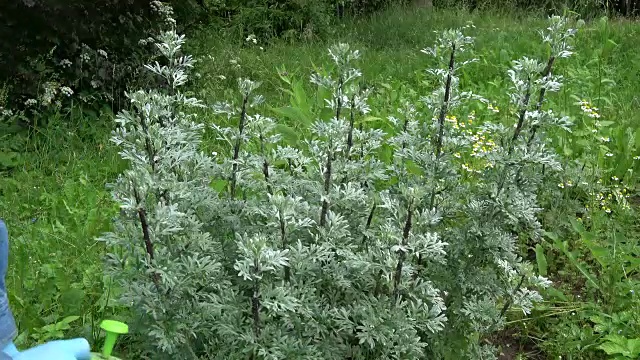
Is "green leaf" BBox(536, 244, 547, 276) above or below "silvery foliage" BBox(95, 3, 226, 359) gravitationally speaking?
below

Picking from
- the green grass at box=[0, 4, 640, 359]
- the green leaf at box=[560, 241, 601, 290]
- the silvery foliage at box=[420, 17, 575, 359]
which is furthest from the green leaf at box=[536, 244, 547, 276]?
the silvery foliage at box=[420, 17, 575, 359]

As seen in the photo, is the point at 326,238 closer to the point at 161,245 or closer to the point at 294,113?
the point at 161,245

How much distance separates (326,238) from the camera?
1812 mm

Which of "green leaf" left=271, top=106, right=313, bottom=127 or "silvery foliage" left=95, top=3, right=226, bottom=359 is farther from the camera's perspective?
"green leaf" left=271, top=106, right=313, bottom=127

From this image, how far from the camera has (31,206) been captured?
3412 millimetres

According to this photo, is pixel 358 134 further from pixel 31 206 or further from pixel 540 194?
pixel 31 206

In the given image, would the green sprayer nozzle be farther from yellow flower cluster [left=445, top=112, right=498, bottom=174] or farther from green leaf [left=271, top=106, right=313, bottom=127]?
green leaf [left=271, top=106, right=313, bottom=127]

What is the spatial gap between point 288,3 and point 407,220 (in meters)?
8.39

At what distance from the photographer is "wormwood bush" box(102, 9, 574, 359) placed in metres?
1.69

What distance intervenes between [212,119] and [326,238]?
3.11m

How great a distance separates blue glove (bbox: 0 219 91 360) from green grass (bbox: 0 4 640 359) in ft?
3.38

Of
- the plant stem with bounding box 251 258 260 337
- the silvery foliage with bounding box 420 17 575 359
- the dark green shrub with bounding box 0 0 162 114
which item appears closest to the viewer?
the plant stem with bounding box 251 258 260 337

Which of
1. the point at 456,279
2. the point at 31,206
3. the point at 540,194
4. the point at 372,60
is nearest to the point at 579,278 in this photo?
the point at 540,194

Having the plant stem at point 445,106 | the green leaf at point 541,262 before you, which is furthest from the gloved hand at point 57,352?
the green leaf at point 541,262
